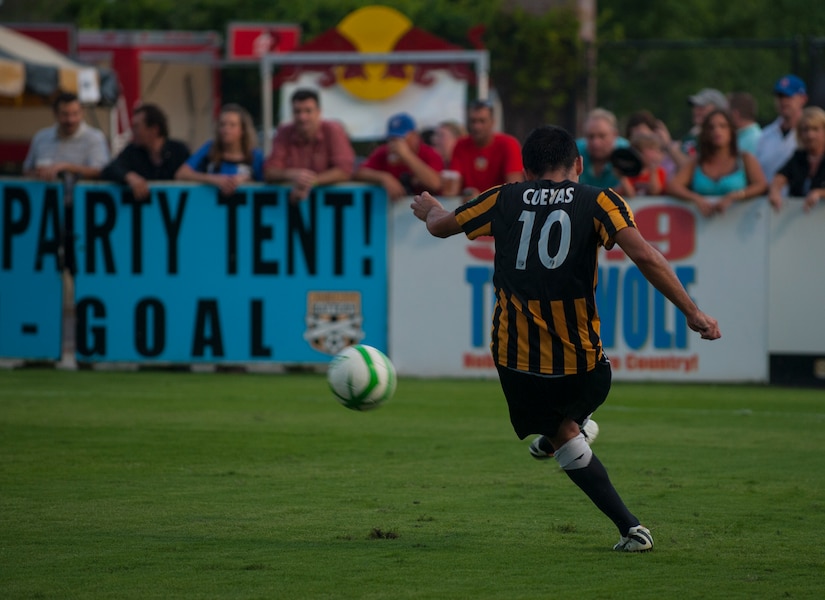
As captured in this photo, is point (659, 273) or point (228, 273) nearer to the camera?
point (659, 273)

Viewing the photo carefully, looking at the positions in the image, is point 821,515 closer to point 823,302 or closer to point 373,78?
point 823,302

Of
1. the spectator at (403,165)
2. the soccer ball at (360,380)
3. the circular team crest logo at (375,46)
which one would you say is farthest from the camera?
the circular team crest logo at (375,46)

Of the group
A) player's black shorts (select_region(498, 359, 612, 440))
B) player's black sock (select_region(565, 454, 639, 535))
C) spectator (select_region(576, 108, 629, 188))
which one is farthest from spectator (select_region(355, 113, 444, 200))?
player's black sock (select_region(565, 454, 639, 535))

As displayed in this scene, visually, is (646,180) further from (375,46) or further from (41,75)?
(375,46)

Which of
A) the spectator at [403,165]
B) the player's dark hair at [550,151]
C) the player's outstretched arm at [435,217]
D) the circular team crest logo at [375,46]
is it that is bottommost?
the player's outstretched arm at [435,217]

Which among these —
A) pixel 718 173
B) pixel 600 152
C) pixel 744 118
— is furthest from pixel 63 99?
pixel 744 118

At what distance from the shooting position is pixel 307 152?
45.1ft

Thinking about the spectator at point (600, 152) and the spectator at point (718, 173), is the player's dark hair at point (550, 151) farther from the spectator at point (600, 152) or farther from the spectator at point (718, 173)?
the spectator at point (718, 173)

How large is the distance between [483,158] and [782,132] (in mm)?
3105

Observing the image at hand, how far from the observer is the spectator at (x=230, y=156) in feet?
45.0

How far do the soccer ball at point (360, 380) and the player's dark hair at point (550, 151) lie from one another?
140cm

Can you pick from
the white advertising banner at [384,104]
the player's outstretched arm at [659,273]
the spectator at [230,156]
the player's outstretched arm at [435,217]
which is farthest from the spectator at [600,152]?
the white advertising banner at [384,104]

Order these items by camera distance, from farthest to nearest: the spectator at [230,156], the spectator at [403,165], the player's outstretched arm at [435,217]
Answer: the spectator at [230,156], the spectator at [403,165], the player's outstretched arm at [435,217]

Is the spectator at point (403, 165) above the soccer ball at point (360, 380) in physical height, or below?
above
